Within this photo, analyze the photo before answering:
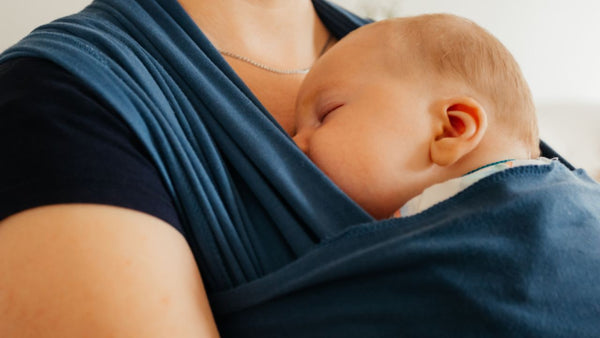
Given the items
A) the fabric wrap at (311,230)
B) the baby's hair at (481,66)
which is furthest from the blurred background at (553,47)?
the fabric wrap at (311,230)

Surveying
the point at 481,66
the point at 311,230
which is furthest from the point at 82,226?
the point at 481,66

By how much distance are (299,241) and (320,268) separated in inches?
2.0

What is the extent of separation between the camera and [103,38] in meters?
0.52

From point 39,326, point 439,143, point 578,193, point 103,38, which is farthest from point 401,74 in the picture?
point 39,326

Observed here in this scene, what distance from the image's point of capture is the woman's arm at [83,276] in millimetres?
380

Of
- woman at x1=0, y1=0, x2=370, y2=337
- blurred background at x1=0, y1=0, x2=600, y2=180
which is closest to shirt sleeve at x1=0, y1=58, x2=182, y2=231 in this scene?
woman at x1=0, y1=0, x2=370, y2=337

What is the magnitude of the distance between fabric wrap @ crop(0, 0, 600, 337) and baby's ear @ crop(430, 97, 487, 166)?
0.08 meters

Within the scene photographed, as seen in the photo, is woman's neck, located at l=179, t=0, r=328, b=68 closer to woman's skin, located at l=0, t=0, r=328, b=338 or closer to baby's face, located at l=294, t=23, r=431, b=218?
baby's face, located at l=294, t=23, r=431, b=218

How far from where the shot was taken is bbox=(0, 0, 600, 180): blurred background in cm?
176

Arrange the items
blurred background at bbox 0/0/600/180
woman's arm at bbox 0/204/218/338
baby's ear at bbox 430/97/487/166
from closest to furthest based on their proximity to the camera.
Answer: woman's arm at bbox 0/204/218/338 < baby's ear at bbox 430/97/487/166 < blurred background at bbox 0/0/600/180

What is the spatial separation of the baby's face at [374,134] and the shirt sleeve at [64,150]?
235 millimetres

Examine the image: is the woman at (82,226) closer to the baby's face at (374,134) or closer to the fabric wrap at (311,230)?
the fabric wrap at (311,230)

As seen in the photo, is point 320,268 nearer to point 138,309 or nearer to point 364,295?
point 364,295

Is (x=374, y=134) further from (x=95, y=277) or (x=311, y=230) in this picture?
(x=95, y=277)
